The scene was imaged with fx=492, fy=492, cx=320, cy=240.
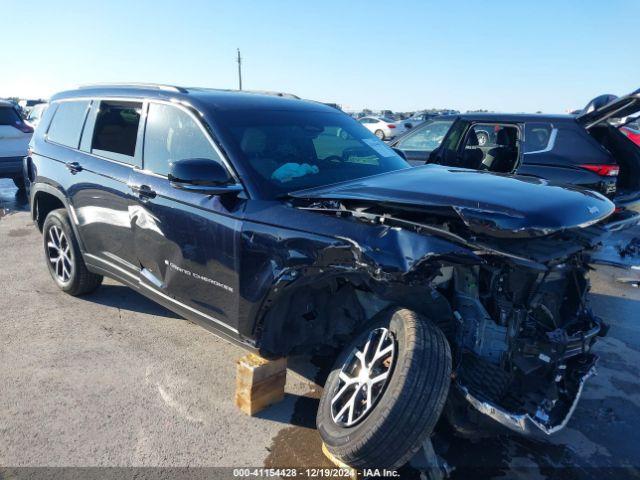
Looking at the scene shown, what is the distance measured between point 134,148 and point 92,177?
22.9 inches

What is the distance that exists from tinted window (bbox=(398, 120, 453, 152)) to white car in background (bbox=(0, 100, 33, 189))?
7301 mm

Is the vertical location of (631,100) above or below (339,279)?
above

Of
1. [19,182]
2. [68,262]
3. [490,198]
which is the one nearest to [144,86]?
[68,262]

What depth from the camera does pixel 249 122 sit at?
3328mm

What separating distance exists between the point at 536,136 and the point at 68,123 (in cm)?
515

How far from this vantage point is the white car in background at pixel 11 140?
9.34 m

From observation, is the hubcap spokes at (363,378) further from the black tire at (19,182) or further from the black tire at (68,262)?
the black tire at (19,182)

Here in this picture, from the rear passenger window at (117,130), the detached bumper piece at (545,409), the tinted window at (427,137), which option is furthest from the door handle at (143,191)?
the tinted window at (427,137)

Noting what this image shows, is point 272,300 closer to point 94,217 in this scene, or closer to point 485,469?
point 485,469

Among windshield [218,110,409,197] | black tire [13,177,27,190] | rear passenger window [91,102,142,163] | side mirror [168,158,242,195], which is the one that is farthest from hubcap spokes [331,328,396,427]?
black tire [13,177,27,190]

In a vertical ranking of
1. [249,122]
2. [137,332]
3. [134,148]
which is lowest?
[137,332]

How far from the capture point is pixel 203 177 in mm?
2816

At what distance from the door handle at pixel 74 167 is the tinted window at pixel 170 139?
96cm

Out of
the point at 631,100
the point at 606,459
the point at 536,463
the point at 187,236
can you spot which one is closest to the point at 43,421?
the point at 187,236
